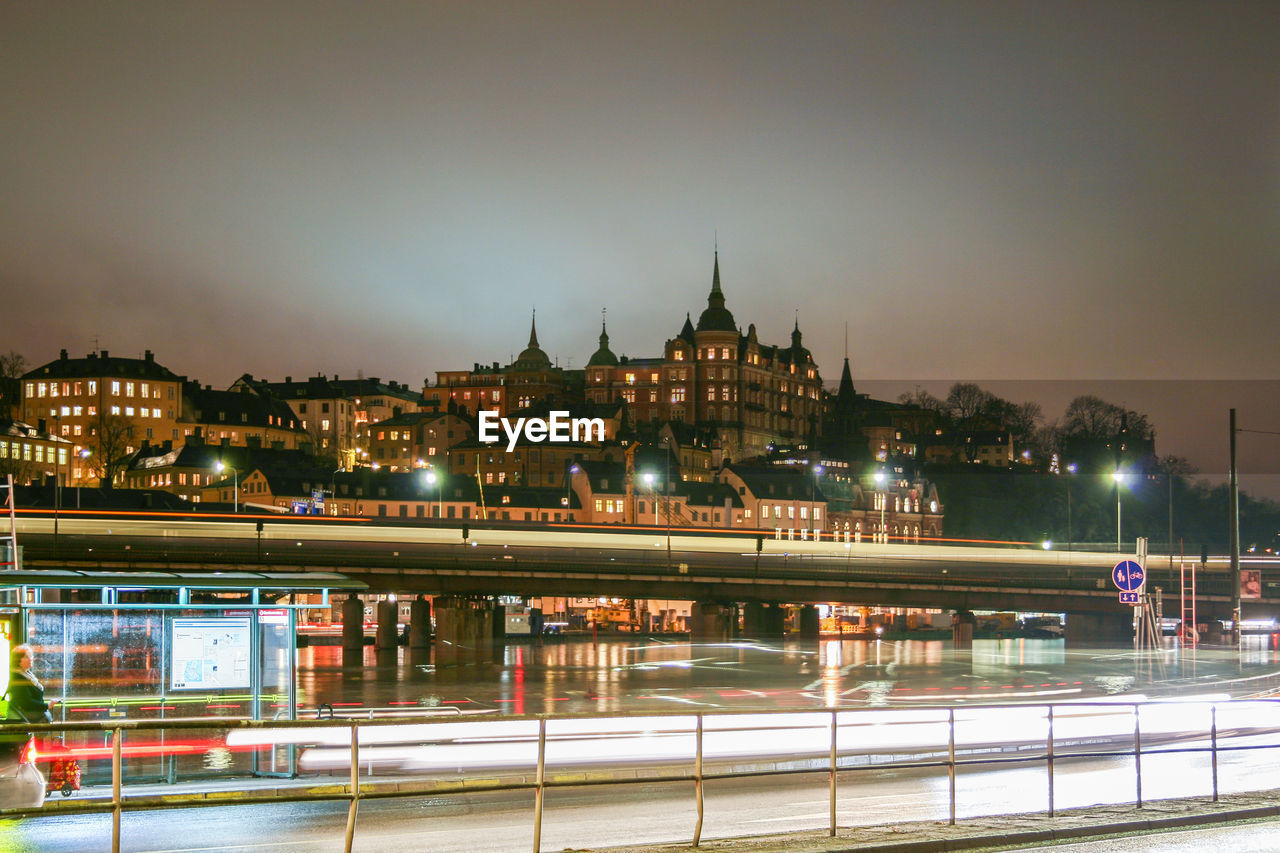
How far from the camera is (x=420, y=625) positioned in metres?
101

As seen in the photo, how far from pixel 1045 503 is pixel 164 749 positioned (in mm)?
151318

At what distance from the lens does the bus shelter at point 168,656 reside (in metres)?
19.8

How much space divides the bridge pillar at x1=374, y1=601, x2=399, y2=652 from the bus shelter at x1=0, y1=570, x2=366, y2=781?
77758mm

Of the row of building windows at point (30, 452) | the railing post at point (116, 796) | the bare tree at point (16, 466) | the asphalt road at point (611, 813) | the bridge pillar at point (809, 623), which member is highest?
the row of building windows at point (30, 452)

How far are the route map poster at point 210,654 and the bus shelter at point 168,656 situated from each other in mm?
15

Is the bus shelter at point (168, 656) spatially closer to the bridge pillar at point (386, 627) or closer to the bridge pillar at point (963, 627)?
the bridge pillar at point (386, 627)

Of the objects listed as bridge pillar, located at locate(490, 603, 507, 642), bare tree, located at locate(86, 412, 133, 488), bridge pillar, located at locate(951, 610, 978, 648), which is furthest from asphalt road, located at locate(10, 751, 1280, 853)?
bare tree, located at locate(86, 412, 133, 488)

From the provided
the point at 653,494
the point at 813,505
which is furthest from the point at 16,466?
the point at 813,505

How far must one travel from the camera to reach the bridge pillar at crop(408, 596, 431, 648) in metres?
99.6

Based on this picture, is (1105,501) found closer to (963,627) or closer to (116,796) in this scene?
(963,627)

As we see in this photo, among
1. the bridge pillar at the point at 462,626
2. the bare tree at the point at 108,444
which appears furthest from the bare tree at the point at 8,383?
the bridge pillar at the point at 462,626

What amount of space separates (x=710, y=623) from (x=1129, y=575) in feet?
201

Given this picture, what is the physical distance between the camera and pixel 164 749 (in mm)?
18203

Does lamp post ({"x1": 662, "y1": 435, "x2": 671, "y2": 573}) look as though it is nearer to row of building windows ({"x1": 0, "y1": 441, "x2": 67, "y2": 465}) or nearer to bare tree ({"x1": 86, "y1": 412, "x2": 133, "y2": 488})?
bare tree ({"x1": 86, "y1": 412, "x2": 133, "y2": 488})
